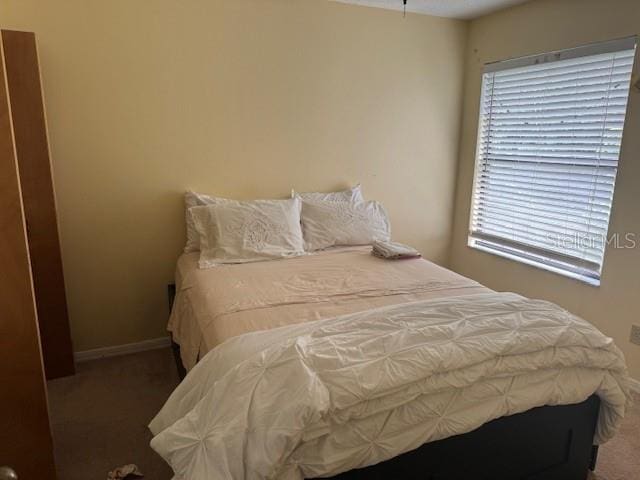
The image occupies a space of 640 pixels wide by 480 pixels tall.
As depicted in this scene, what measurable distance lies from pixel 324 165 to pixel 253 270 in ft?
3.66

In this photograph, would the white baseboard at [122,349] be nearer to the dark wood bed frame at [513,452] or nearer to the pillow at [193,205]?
the pillow at [193,205]

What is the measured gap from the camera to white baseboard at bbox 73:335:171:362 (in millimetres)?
2816

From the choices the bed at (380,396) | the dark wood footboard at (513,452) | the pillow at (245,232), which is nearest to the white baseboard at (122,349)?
the pillow at (245,232)

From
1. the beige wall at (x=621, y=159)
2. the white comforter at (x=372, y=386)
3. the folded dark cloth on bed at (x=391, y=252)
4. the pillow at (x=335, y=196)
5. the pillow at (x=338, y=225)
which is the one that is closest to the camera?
the white comforter at (x=372, y=386)

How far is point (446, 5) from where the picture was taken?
10.00ft

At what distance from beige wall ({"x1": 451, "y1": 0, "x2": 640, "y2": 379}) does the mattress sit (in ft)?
3.09

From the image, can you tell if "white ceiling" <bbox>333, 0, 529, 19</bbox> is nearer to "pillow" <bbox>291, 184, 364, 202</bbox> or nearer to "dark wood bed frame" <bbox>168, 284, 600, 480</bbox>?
"pillow" <bbox>291, 184, 364, 202</bbox>

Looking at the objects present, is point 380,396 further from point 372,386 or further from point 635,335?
point 635,335

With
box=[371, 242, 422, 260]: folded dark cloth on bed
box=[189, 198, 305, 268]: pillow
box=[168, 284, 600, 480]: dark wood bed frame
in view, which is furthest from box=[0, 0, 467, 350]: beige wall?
box=[168, 284, 600, 480]: dark wood bed frame

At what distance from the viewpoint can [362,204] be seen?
10.3 ft

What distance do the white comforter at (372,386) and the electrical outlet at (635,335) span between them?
Result: 1.04 m

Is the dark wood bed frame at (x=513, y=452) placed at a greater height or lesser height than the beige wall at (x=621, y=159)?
lesser

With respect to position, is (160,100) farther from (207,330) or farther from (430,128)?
(430,128)

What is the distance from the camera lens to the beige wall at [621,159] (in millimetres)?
2459
